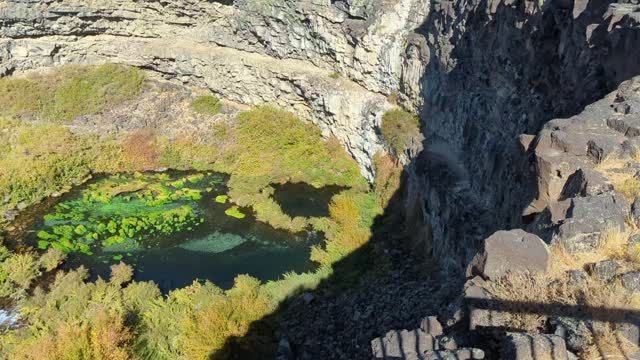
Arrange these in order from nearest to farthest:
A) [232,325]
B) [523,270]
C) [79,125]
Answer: [523,270] → [232,325] → [79,125]

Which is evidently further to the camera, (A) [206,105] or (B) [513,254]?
(A) [206,105]

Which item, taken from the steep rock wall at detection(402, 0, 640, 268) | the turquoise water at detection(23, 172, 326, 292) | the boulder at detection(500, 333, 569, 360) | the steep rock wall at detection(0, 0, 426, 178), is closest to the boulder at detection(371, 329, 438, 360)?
the boulder at detection(500, 333, 569, 360)

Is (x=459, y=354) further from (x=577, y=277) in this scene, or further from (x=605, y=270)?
(x=605, y=270)

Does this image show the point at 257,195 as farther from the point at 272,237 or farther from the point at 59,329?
the point at 59,329

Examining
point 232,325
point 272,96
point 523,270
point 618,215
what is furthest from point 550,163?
point 272,96

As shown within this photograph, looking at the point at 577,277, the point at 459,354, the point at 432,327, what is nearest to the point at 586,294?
the point at 577,277

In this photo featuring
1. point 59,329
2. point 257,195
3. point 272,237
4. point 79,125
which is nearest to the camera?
point 59,329
